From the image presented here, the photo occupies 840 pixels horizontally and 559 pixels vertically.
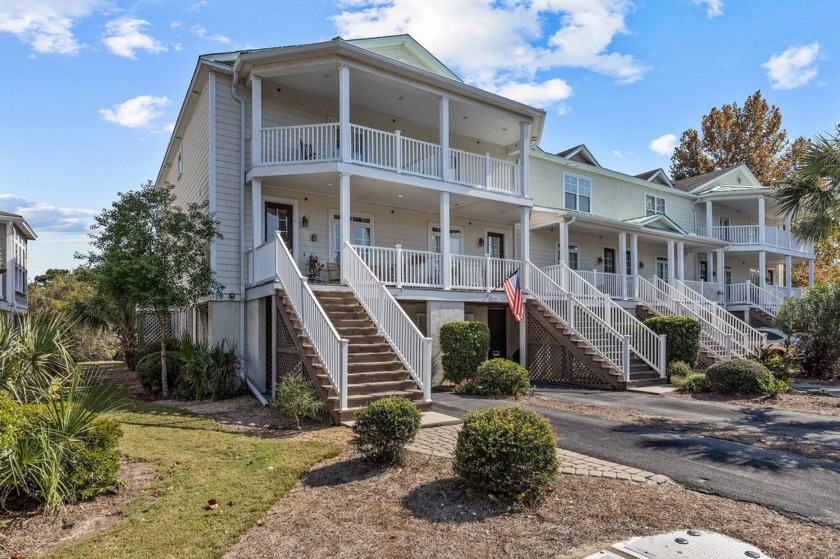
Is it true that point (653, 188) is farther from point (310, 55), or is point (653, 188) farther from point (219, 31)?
point (219, 31)

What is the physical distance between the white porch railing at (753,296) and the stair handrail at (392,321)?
1971 cm

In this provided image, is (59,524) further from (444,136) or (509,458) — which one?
(444,136)

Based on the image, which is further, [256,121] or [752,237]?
[752,237]

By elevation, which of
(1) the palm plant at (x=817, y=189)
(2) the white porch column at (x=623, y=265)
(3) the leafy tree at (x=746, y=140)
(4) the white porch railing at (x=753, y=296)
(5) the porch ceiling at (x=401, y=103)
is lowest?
(4) the white porch railing at (x=753, y=296)

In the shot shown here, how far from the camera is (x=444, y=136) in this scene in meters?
15.0

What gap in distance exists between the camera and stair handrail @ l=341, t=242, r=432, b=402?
1004cm

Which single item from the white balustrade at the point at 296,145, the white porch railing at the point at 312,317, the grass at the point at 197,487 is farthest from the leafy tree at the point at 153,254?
the grass at the point at 197,487

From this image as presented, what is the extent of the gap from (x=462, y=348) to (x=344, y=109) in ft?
21.9

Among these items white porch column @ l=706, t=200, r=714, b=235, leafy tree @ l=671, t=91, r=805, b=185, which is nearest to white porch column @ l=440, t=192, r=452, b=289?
white porch column @ l=706, t=200, r=714, b=235

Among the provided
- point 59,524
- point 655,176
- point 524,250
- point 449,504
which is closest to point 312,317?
point 59,524

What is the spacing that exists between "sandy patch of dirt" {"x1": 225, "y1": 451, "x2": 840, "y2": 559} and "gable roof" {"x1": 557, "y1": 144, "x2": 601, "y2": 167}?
1918 cm

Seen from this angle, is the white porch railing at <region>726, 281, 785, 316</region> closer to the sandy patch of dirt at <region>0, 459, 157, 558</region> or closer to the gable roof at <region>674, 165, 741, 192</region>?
the gable roof at <region>674, 165, 741, 192</region>

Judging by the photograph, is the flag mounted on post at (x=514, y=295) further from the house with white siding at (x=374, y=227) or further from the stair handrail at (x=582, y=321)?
the stair handrail at (x=582, y=321)

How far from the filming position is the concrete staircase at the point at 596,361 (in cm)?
1387
